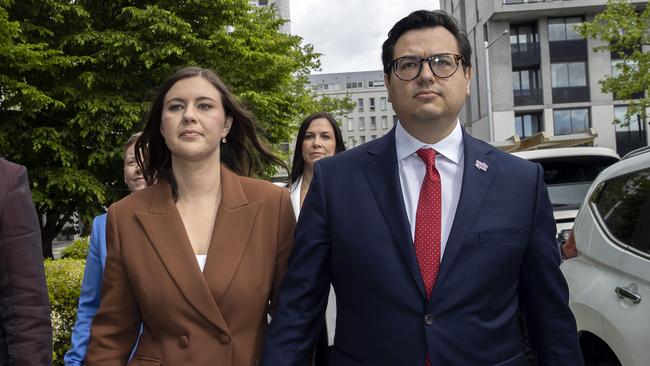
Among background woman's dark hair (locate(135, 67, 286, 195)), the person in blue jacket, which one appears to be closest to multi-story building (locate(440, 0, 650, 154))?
background woman's dark hair (locate(135, 67, 286, 195))

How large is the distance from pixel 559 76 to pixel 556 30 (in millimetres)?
3075

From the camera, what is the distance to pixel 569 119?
142 feet

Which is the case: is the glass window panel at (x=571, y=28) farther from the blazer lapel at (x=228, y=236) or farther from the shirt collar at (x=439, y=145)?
the blazer lapel at (x=228, y=236)

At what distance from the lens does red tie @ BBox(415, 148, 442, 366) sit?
2.24 m

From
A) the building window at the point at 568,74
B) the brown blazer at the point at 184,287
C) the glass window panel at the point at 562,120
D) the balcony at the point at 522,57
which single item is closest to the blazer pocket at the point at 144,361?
the brown blazer at the point at 184,287

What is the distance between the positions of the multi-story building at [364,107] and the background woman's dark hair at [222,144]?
340 ft

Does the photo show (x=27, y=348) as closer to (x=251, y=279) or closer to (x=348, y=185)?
(x=251, y=279)

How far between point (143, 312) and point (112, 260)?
237 millimetres

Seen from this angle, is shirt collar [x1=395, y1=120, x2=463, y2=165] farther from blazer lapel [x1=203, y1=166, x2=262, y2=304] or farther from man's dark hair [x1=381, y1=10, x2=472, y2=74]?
blazer lapel [x1=203, y1=166, x2=262, y2=304]

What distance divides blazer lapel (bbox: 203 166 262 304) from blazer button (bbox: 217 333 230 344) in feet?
0.40

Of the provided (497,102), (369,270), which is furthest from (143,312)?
(497,102)

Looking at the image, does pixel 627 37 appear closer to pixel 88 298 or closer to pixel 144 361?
pixel 88 298

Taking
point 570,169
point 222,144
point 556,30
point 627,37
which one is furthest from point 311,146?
point 556,30

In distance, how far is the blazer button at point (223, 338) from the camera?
8.02 ft
